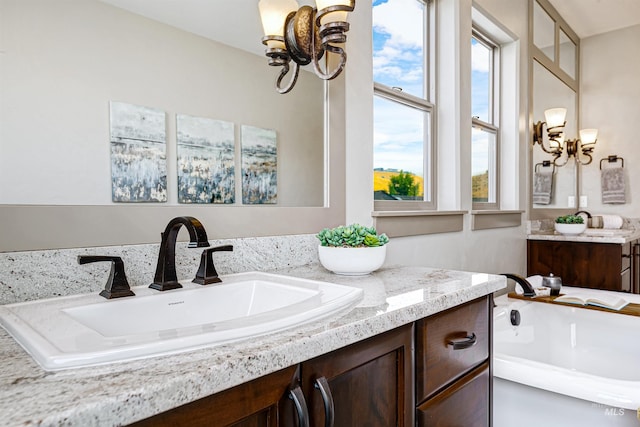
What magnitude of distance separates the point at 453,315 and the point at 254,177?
0.69 meters

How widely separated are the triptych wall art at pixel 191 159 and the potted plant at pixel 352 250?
24 cm

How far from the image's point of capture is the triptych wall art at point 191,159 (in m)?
0.97

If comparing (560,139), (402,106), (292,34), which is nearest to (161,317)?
(292,34)

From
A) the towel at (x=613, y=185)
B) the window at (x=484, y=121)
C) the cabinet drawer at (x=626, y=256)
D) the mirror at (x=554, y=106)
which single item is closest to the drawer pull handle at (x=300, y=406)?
the window at (x=484, y=121)

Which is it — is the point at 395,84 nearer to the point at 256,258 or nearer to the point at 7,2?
the point at 256,258

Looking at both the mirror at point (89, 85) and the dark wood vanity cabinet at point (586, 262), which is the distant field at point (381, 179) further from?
the dark wood vanity cabinet at point (586, 262)

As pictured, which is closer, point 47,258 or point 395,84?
point 47,258

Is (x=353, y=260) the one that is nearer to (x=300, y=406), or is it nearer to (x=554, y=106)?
(x=300, y=406)

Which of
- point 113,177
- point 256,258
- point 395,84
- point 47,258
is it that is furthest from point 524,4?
point 47,258

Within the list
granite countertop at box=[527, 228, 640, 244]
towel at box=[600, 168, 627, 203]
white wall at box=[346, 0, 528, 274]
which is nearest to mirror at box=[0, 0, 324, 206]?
white wall at box=[346, 0, 528, 274]

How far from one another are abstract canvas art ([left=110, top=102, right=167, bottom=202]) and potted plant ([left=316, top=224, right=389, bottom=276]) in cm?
48

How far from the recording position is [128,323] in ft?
2.75

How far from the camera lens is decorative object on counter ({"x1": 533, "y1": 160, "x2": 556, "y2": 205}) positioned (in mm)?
3373

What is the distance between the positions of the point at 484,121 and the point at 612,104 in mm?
2193
